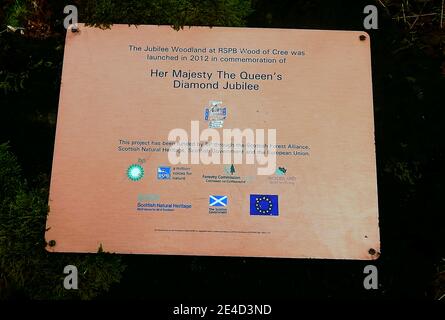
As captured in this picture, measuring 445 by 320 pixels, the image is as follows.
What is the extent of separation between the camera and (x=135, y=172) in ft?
5.50

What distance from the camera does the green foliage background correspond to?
5.35 feet

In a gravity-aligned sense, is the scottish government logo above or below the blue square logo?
below

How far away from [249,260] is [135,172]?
0.63 meters

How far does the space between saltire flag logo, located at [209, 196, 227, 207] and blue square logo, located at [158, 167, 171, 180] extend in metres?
0.21

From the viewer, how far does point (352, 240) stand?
1643 millimetres

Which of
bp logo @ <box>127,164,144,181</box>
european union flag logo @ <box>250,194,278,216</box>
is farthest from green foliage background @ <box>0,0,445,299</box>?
bp logo @ <box>127,164,144,181</box>

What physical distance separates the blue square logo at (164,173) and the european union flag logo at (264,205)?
1.24 feet

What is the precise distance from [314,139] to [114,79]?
96cm
